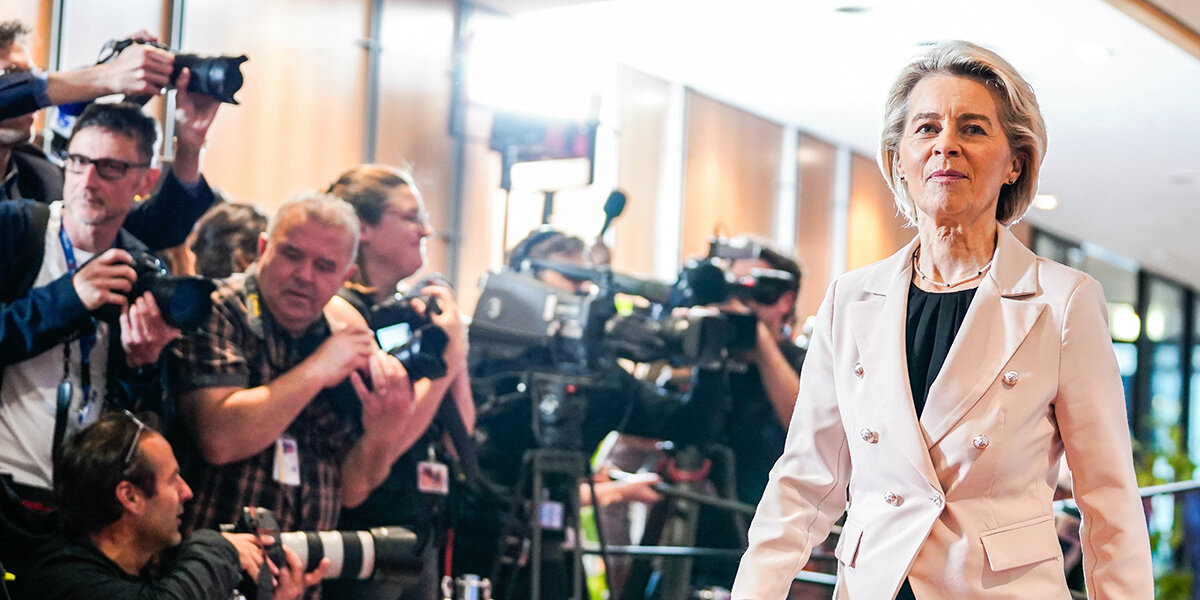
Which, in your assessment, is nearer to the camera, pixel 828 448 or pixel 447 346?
pixel 828 448

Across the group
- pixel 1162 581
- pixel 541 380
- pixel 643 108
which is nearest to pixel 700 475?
pixel 541 380

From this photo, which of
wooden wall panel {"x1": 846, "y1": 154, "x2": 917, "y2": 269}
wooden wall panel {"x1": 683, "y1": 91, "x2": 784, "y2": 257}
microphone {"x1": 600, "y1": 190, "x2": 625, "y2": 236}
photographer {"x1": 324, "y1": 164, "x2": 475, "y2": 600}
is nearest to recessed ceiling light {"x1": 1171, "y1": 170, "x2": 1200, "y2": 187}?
wooden wall panel {"x1": 846, "y1": 154, "x2": 917, "y2": 269}

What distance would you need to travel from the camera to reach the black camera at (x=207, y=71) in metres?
2.59

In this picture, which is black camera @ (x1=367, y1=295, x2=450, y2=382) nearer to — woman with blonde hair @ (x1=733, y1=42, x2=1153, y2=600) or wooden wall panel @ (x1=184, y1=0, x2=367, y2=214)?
woman with blonde hair @ (x1=733, y1=42, x2=1153, y2=600)

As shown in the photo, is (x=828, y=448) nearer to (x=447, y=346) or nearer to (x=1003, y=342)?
(x=1003, y=342)

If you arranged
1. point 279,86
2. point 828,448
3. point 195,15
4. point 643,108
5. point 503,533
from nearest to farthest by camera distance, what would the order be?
point 828,448, point 503,533, point 195,15, point 279,86, point 643,108

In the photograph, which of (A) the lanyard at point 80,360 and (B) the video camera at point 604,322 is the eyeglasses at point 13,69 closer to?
(A) the lanyard at point 80,360

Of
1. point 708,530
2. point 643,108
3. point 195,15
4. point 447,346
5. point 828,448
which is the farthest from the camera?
point 643,108

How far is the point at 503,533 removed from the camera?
3424mm

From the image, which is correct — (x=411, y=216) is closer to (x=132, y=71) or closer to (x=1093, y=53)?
(x=132, y=71)

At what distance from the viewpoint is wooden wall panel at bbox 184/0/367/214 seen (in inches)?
182

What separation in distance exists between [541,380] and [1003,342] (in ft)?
7.02

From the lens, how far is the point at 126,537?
239 cm

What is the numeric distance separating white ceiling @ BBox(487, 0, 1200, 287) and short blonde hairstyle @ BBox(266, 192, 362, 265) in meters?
2.43
